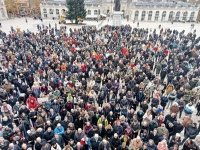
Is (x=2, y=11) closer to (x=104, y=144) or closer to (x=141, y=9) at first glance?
(x=141, y=9)

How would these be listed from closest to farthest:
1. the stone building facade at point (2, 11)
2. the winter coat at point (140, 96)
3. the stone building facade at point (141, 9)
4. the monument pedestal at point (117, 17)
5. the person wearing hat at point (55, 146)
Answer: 1. the person wearing hat at point (55, 146)
2. the winter coat at point (140, 96)
3. the monument pedestal at point (117, 17)
4. the stone building facade at point (2, 11)
5. the stone building facade at point (141, 9)

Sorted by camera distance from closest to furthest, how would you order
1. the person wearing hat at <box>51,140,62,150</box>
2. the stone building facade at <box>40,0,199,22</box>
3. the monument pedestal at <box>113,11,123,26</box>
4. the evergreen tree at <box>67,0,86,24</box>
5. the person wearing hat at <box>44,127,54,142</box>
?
the person wearing hat at <box>51,140,62,150</box> < the person wearing hat at <box>44,127,54,142</box> < the monument pedestal at <box>113,11,123,26</box> < the evergreen tree at <box>67,0,86,24</box> < the stone building facade at <box>40,0,199,22</box>

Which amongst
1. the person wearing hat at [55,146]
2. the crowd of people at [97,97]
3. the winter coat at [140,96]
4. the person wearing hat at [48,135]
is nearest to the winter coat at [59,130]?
the crowd of people at [97,97]

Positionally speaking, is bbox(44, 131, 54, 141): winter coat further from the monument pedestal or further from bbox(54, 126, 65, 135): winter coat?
the monument pedestal

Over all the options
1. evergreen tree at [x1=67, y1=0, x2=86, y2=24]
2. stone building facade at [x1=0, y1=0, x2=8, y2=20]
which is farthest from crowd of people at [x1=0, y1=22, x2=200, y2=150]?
stone building facade at [x1=0, y1=0, x2=8, y2=20]

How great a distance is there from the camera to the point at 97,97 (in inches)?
512

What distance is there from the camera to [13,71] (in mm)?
15188

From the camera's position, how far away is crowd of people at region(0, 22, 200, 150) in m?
9.66

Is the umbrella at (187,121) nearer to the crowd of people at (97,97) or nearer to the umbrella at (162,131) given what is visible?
the crowd of people at (97,97)

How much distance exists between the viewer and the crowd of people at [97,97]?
9.66 meters

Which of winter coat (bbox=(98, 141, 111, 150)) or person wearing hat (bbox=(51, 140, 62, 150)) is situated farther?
winter coat (bbox=(98, 141, 111, 150))

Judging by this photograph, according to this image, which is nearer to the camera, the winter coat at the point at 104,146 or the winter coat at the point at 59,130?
the winter coat at the point at 104,146

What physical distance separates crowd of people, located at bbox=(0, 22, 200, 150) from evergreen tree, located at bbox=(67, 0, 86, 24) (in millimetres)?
18943

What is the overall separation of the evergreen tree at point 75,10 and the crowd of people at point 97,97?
18943mm
